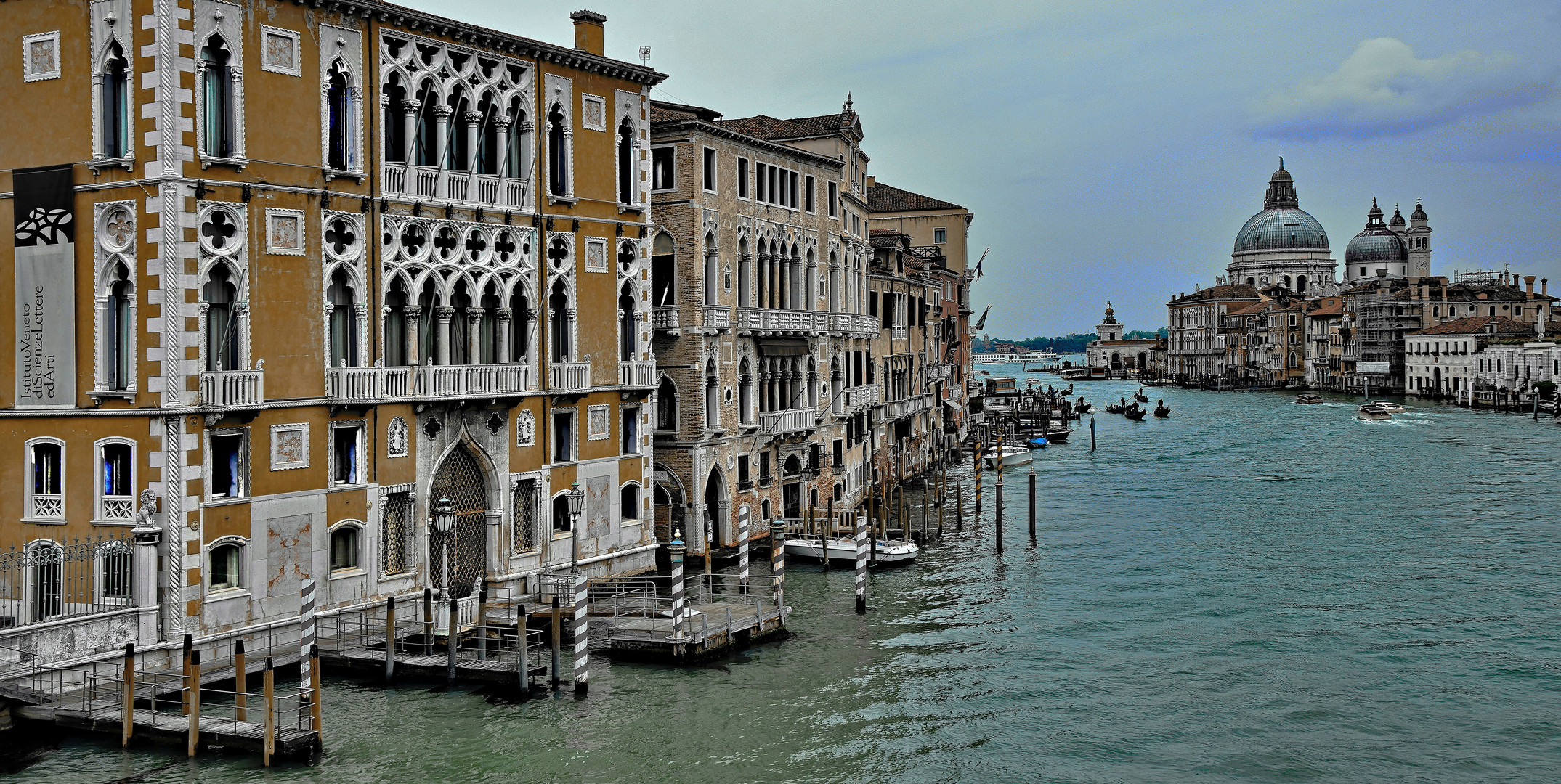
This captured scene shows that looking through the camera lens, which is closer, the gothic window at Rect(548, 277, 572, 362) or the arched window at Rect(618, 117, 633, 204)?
the gothic window at Rect(548, 277, 572, 362)

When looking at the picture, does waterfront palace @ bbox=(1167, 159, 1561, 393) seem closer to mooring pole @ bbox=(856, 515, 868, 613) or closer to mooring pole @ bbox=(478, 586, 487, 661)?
mooring pole @ bbox=(856, 515, 868, 613)

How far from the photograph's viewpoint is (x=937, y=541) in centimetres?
3341

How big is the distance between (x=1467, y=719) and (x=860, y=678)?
8115mm

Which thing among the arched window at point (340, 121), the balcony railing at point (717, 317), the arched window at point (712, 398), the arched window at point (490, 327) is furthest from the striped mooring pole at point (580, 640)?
the balcony railing at point (717, 317)

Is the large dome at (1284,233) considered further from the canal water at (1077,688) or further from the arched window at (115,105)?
the arched window at (115,105)

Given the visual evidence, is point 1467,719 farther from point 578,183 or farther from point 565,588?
point 578,183

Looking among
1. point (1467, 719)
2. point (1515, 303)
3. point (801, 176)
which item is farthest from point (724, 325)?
point (1515, 303)

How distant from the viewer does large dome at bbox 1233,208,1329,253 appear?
17675 centimetres

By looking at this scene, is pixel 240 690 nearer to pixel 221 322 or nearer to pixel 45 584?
pixel 45 584

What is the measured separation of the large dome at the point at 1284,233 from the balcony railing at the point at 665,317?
16411 cm

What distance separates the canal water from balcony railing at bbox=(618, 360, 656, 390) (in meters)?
4.91

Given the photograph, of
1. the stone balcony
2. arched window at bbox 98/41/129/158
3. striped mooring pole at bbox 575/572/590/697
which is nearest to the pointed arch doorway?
the stone balcony

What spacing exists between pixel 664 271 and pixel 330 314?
9711 mm

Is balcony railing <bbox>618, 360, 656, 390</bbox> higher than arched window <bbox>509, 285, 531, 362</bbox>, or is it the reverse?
arched window <bbox>509, 285, 531, 362</bbox>
